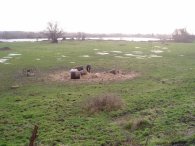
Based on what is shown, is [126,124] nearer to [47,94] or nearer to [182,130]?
[182,130]

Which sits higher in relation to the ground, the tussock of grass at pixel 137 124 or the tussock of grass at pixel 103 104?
the tussock of grass at pixel 103 104

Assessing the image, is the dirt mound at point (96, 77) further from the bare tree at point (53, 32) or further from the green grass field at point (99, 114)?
the bare tree at point (53, 32)

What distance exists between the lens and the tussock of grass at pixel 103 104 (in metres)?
13.6

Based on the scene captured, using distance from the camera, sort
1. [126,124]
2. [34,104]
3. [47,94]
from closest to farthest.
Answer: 1. [126,124]
2. [34,104]
3. [47,94]

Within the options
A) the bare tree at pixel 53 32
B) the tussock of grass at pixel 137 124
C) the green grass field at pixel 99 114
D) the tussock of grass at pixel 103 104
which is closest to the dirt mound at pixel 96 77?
the green grass field at pixel 99 114

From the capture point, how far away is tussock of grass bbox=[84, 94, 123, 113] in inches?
534

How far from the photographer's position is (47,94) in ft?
56.1

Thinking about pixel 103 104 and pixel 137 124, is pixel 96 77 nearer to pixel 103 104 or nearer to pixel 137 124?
pixel 103 104

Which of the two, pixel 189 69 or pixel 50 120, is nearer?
pixel 50 120

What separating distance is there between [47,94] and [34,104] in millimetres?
2086

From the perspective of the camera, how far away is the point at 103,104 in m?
13.9

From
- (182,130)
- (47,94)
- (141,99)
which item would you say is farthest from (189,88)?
(47,94)

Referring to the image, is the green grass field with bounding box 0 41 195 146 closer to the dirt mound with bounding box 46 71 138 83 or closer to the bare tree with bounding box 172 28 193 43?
the dirt mound with bounding box 46 71 138 83

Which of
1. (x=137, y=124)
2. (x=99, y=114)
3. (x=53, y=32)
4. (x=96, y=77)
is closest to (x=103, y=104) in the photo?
(x=99, y=114)
